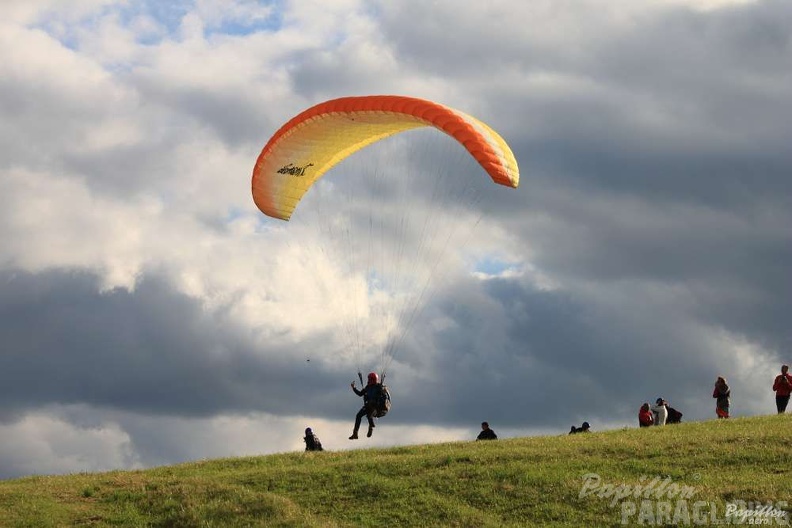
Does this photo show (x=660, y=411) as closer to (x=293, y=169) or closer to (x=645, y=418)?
(x=645, y=418)

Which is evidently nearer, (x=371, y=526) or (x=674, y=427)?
(x=371, y=526)

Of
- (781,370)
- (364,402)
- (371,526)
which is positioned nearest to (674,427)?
(781,370)

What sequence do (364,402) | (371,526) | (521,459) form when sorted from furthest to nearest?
(364,402) < (521,459) < (371,526)

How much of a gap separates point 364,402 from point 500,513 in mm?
8022

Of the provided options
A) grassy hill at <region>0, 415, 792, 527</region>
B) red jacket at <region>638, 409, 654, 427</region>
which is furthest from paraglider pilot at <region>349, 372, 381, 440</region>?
red jacket at <region>638, 409, 654, 427</region>

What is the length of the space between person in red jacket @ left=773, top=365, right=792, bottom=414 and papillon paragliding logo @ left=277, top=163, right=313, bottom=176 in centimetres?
1658

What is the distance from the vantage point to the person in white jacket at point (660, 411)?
39.1 m

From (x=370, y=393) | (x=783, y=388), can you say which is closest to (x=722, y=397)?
(x=783, y=388)

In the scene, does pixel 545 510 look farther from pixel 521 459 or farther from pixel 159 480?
pixel 159 480

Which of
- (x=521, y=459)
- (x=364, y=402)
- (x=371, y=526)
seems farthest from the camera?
(x=364, y=402)

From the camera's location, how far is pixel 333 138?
36.4m

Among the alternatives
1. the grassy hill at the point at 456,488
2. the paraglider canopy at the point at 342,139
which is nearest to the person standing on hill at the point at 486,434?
the grassy hill at the point at 456,488

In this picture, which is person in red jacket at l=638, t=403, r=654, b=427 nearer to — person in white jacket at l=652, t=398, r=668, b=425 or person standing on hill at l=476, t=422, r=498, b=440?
person in white jacket at l=652, t=398, r=668, b=425

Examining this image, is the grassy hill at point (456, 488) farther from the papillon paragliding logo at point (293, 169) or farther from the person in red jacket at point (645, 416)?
the papillon paragliding logo at point (293, 169)
